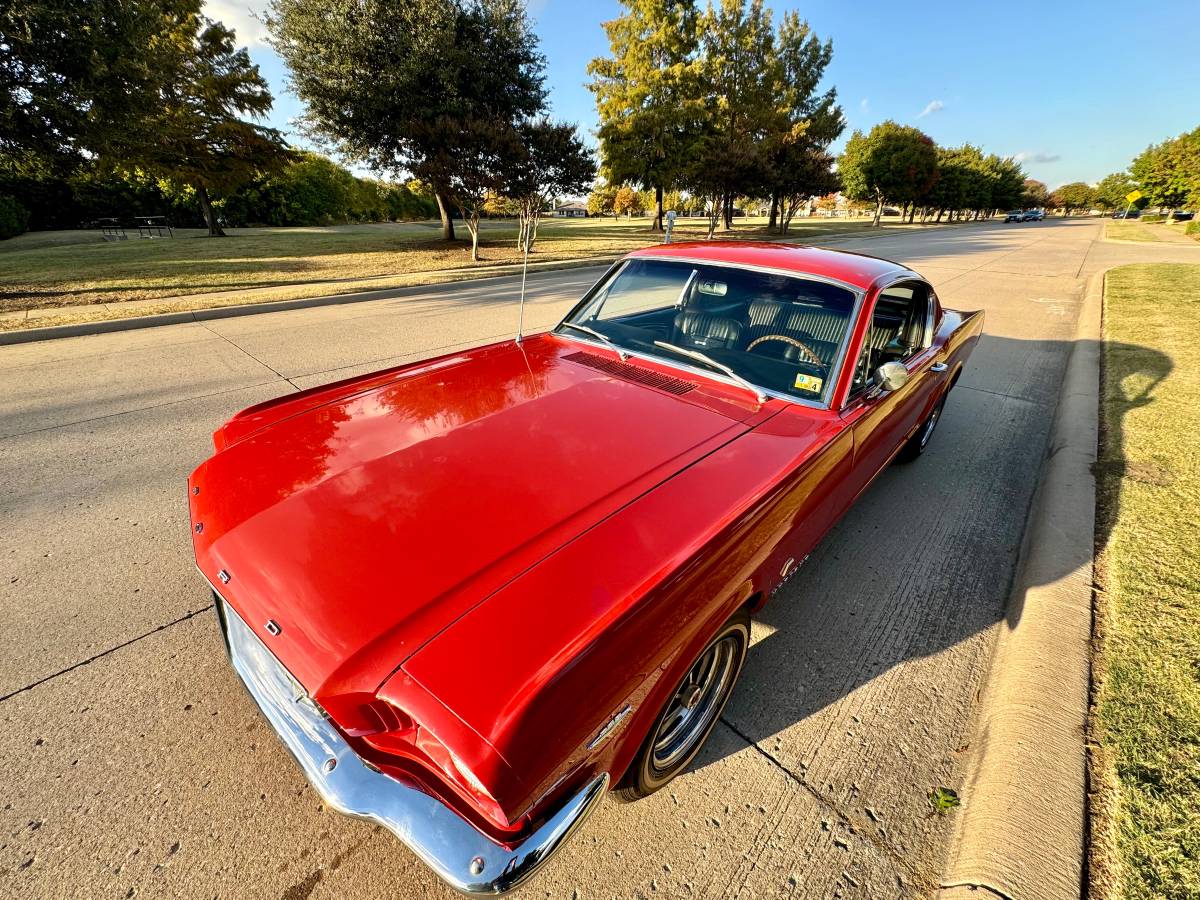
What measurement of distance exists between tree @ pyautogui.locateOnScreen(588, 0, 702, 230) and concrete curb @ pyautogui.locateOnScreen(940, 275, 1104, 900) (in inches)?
1092

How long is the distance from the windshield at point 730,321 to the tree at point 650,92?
27.0m

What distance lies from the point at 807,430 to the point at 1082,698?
4.58 ft

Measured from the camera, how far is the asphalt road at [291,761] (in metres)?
1.56

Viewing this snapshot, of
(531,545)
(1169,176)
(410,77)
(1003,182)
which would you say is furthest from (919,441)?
(1003,182)

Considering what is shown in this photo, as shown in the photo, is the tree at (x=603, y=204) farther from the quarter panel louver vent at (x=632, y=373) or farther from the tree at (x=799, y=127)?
the quarter panel louver vent at (x=632, y=373)

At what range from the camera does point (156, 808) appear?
166 centimetres

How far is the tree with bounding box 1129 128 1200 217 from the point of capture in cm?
4434

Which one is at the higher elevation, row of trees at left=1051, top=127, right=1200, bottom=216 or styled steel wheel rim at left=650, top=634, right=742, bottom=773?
row of trees at left=1051, top=127, right=1200, bottom=216

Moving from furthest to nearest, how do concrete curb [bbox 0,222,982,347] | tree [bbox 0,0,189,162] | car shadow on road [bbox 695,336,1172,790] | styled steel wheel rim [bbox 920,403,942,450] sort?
1. tree [bbox 0,0,189,162]
2. concrete curb [bbox 0,222,982,347]
3. styled steel wheel rim [bbox 920,403,942,450]
4. car shadow on road [bbox 695,336,1172,790]

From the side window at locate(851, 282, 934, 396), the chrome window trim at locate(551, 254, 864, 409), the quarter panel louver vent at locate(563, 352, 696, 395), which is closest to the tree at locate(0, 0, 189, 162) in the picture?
the chrome window trim at locate(551, 254, 864, 409)

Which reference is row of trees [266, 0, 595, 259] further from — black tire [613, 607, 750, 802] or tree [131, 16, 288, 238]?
black tire [613, 607, 750, 802]

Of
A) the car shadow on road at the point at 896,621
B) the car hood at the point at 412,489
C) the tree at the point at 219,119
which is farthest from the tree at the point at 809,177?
the car hood at the point at 412,489

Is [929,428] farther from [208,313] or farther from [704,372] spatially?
[208,313]

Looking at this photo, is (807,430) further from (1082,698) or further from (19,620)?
(19,620)
